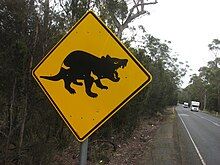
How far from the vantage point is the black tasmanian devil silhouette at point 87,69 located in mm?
4020

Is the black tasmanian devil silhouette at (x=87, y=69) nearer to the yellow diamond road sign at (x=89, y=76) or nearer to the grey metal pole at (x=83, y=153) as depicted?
the yellow diamond road sign at (x=89, y=76)

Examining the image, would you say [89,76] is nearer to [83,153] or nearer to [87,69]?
[87,69]

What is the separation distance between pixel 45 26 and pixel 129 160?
7.73m

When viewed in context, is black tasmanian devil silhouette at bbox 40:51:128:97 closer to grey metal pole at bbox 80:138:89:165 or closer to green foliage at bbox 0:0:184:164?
grey metal pole at bbox 80:138:89:165

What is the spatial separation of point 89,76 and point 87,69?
0.07m

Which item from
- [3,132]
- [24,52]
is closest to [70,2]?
[24,52]

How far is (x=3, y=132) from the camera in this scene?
6.58 m

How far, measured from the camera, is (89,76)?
13.3ft

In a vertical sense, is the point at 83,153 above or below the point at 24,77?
below

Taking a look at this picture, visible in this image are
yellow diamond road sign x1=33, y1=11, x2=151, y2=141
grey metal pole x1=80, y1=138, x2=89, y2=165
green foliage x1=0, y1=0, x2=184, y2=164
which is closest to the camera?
grey metal pole x1=80, y1=138, x2=89, y2=165

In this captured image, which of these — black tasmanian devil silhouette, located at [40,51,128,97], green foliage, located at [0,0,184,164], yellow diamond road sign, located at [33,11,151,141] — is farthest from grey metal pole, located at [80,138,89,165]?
green foliage, located at [0,0,184,164]

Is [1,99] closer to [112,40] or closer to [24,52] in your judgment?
[24,52]

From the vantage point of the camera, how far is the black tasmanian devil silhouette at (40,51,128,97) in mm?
4020

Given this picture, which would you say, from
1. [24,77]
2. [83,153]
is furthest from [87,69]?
[24,77]
